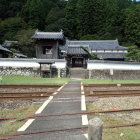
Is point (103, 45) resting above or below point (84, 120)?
above

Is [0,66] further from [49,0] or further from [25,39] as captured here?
[49,0]

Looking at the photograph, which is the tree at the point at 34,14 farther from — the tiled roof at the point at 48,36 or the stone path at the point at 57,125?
the stone path at the point at 57,125

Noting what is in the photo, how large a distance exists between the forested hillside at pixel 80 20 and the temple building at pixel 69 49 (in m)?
11.5

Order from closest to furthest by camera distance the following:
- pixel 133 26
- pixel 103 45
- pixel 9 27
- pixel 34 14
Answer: pixel 103 45
pixel 133 26
pixel 9 27
pixel 34 14

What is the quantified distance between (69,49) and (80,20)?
94.9ft

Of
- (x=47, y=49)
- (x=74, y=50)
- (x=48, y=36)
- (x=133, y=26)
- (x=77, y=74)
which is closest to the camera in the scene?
(x=77, y=74)

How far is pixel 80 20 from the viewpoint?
62.4 m

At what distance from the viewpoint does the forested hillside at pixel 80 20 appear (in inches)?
2191

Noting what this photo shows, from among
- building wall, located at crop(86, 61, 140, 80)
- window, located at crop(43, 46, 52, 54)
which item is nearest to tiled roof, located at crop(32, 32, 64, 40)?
window, located at crop(43, 46, 52, 54)

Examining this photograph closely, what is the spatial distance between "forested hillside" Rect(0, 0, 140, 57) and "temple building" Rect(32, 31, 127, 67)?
37.7 feet

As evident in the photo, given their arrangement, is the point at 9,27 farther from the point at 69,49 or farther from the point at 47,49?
the point at 47,49

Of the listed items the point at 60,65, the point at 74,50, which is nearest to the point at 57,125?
the point at 60,65

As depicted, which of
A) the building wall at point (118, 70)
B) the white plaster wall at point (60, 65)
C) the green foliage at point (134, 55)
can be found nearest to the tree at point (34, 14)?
the green foliage at point (134, 55)

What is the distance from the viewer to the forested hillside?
183 feet
